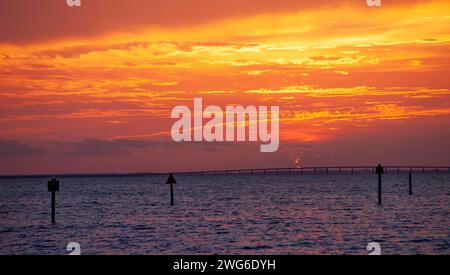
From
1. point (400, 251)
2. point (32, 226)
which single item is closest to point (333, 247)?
point (400, 251)

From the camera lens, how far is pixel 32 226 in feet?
174

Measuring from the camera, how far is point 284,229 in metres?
46.2
